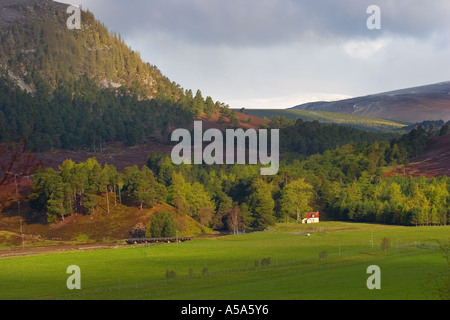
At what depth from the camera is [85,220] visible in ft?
408

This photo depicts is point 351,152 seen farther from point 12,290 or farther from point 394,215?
point 12,290

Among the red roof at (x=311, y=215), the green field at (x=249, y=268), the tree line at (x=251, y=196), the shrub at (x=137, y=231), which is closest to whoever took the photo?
the green field at (x=249, y=268)

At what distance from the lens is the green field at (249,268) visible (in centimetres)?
5372

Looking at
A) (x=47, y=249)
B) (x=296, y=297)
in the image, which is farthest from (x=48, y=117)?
(x=296, y=297)

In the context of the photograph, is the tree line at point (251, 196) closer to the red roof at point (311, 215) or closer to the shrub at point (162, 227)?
the red roof at point (311, 215)

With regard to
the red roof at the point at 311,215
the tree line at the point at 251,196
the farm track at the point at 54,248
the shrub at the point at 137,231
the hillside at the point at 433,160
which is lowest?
the farm track at the point at 54,248

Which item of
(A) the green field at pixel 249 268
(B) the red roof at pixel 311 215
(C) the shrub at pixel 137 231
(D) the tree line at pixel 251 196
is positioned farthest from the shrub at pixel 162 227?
(B) the red roof at pixel 311 215

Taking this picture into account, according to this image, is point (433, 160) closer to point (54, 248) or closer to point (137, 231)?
point (137, 231)

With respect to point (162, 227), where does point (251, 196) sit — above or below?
above

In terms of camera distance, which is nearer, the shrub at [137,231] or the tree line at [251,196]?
the shrub at [137,231]

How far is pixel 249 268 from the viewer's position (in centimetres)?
7162

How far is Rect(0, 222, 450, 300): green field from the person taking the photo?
53.7 metres

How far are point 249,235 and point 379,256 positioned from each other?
41.7 metres

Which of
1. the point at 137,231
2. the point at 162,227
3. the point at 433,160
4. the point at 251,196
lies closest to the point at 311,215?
the point at 251,196
